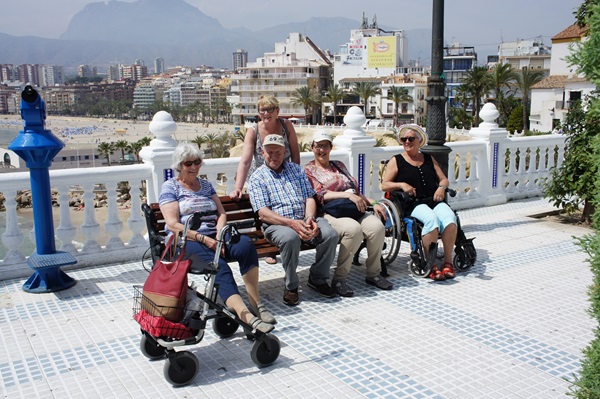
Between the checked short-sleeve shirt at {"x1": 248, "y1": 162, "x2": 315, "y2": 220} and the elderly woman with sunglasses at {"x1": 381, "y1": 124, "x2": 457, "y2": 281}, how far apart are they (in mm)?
1147

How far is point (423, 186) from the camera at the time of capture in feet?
19.8

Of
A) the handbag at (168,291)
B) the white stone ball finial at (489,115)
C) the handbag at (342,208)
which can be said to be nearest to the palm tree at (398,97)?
the white stone ball finial at (489,115)

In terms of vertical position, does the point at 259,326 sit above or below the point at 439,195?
below

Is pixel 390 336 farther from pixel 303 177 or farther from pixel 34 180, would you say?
pixel 34 180

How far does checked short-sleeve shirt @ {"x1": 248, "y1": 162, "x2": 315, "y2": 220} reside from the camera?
5.13m

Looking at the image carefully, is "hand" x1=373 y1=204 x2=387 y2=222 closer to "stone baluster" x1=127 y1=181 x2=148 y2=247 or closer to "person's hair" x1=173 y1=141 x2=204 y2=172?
"person's hair" x1=173 y1=141 x2=204 y2=172

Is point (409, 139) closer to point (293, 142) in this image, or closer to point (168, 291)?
point (293, 142)

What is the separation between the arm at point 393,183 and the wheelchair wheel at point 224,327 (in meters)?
2.27

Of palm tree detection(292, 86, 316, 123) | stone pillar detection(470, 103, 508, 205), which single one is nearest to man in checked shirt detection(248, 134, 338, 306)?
stone pillar detection(470, 103, 508, 205)

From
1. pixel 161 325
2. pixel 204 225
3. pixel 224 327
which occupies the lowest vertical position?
pixel 224 327

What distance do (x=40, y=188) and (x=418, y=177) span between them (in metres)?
3.51

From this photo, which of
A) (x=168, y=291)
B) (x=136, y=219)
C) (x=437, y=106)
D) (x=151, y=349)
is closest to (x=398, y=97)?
(x=437, y=106)

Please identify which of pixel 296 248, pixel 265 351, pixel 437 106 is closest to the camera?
pixel 265 351

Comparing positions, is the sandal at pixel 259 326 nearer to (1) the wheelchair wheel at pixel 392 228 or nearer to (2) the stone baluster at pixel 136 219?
(1) the wheelchair wheel at pixel 392 228
